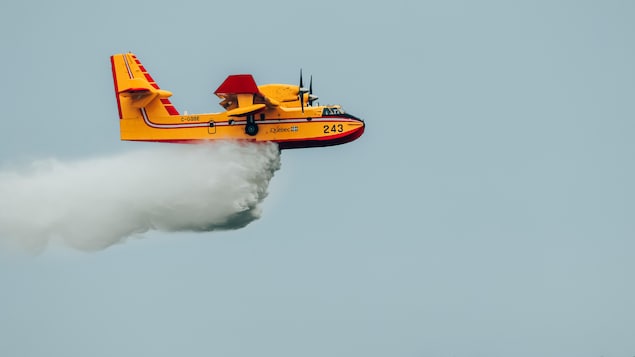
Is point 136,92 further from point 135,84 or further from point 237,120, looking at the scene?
point 237,120

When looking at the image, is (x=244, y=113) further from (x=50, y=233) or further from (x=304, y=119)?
(x=50, y=233)

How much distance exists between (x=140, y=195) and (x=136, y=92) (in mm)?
4324

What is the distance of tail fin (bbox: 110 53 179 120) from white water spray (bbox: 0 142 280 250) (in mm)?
1821

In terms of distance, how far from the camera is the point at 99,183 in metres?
107

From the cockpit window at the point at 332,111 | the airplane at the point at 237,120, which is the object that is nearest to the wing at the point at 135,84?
the airplane at the point at 237,120

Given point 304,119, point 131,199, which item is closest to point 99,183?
point 131,199

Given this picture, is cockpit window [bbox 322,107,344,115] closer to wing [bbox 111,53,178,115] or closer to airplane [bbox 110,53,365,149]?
airplane [bbox 110,53,365,149]

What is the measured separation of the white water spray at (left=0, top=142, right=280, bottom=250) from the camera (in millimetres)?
105250

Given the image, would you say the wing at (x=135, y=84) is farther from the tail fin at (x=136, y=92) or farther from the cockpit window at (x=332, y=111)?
the cockpit window at (x=332, y=111)

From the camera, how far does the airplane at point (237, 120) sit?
104250 mm

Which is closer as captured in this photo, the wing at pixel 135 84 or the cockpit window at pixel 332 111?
the wing at pixel 135 84

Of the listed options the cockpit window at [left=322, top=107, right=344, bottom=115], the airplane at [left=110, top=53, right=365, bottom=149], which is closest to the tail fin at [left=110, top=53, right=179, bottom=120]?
the airplane at [left=110, top=53, right=365, bottom=149]

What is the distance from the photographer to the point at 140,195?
10631 centimetres

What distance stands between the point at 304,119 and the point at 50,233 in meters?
10.4
